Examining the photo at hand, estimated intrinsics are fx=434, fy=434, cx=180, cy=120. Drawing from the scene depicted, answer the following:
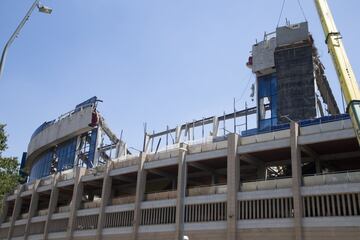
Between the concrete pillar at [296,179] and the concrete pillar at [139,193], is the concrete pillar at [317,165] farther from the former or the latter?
the concrete pillar at [139,193]

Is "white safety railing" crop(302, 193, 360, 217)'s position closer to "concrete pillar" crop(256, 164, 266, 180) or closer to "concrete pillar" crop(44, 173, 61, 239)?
"concrete pillar" crop(256, 164, 266, 180)

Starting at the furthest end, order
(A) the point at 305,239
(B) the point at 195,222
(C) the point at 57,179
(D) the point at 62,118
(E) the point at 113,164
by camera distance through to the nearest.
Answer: (D) the point at 62,118 < (C) the point at 57,179 < (E) the point at 113,164 < (B) the point at 195,222 < (A) the point at 305,239

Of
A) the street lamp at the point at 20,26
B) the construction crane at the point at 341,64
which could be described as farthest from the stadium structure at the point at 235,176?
the street lamp at the point at 20,26

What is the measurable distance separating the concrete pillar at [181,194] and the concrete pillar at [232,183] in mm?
6238

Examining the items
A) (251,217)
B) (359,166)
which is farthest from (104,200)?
(359,166)

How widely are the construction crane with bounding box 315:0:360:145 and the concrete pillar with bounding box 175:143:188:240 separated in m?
22.5

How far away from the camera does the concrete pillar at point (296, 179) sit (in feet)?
126

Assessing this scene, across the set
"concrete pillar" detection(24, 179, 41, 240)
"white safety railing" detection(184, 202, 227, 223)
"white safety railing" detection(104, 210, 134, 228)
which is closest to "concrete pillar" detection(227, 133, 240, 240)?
"white safety railing" detection(184, 202, 227, 223)

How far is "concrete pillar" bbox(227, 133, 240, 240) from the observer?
4253 centimetres

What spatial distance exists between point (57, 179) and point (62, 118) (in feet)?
57.9

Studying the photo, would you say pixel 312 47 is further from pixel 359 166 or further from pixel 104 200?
pixel 104 200

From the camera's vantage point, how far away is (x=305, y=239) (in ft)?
125

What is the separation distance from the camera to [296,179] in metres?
40.0

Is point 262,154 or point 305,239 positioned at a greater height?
point 262,154
